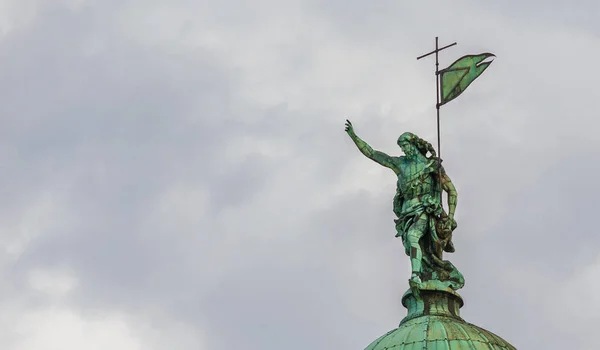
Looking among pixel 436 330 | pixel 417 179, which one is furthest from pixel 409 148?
pixel 436 330

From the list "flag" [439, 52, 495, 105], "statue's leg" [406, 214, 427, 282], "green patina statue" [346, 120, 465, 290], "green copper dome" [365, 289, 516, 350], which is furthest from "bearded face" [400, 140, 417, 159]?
"green copper dome" [365, 289, 516, 350]

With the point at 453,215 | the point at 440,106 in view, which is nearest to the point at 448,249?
the point at 453,215

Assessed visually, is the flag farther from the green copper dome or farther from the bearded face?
the green copper dome

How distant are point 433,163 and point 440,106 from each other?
1815 millimetres

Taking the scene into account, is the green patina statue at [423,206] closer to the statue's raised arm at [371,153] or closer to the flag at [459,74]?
the statue's raised arm at [371,153]

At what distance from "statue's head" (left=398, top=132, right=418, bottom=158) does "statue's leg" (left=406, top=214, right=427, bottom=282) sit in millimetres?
1880

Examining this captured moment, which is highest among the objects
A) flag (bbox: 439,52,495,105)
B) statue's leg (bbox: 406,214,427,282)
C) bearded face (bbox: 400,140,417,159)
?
flag (bbox: 439,52,495,105)

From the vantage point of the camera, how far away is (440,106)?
153ft

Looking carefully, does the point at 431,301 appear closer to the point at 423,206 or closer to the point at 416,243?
the point at 416,243

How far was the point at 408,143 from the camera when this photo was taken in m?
46.0

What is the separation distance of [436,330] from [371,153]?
7376 mm

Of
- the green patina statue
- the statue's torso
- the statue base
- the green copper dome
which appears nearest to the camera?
the green copper dome

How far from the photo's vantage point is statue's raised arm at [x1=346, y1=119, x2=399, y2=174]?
46.6 metres

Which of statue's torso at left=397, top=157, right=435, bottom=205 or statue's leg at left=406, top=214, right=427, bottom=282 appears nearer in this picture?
statue's leg at left=406, top=214, right=427, bottom=282
